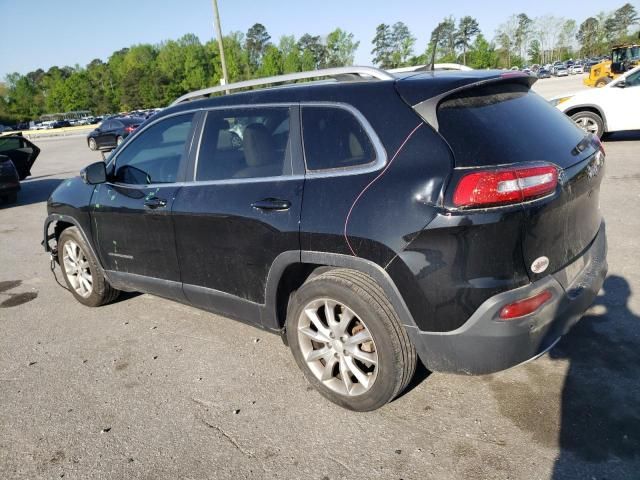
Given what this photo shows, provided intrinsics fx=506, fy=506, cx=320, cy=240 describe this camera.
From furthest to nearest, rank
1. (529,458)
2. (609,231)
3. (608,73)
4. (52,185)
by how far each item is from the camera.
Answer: (608,73) < (52,185) < (609,231) < (529,458)

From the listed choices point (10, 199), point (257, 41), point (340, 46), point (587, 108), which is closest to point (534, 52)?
point (340, 46)

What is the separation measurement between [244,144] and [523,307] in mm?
1950

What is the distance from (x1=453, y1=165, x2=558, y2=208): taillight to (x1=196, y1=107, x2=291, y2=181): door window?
1.08m

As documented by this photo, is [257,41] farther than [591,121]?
Yes

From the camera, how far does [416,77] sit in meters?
2.75

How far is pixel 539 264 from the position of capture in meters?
2.42

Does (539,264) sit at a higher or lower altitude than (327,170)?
lower

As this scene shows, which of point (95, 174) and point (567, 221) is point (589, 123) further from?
point (95, 174)

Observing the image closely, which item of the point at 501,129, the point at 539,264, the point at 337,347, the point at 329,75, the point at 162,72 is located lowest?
the point at 337,347

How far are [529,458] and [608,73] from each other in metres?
35.0

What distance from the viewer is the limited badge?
2.40 m

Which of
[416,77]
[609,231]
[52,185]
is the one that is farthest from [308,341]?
[52,185]

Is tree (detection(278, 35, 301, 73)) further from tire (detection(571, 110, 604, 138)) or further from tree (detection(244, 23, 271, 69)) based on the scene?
tire (detection(571, 110, 604, 138))

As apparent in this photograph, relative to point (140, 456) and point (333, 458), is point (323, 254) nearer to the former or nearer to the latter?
point (333, 458)
